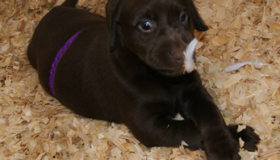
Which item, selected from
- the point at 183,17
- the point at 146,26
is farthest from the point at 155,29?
the point at 183,17

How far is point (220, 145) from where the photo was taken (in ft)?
8.34

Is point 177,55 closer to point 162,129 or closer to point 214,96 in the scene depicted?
point 162,129

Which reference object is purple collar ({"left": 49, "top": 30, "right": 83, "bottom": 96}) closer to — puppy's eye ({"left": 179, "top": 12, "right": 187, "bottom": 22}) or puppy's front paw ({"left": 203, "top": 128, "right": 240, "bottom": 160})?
puppy's eye ({"left": 179, "top": 12, "right": 187, "bottom": 22})

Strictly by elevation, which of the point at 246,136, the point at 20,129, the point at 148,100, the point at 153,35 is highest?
the point at 153,35

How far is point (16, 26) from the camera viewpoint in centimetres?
434

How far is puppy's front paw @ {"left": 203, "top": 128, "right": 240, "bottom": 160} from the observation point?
2525 millimetres

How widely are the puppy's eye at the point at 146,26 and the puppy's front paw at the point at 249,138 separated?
3.12ft

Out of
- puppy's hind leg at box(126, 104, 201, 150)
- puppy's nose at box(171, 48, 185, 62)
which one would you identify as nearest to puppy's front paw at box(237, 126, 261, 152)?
puppy's hind leg at box(126, 104, 201, 150)

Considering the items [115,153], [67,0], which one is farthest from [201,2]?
[115,153]

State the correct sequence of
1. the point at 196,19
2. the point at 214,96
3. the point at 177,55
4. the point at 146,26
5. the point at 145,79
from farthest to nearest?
the point at 214,96 < the point at 196,19 < the point at 145,79 < the point at 146,26 < the point at 177,55

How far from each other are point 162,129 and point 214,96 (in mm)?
713

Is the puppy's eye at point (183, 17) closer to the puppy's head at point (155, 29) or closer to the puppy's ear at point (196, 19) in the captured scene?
the puppy's head at point (155, 29)

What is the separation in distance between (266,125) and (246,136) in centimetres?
18

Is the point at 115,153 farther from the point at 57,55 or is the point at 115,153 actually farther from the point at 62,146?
the point at 57,55
